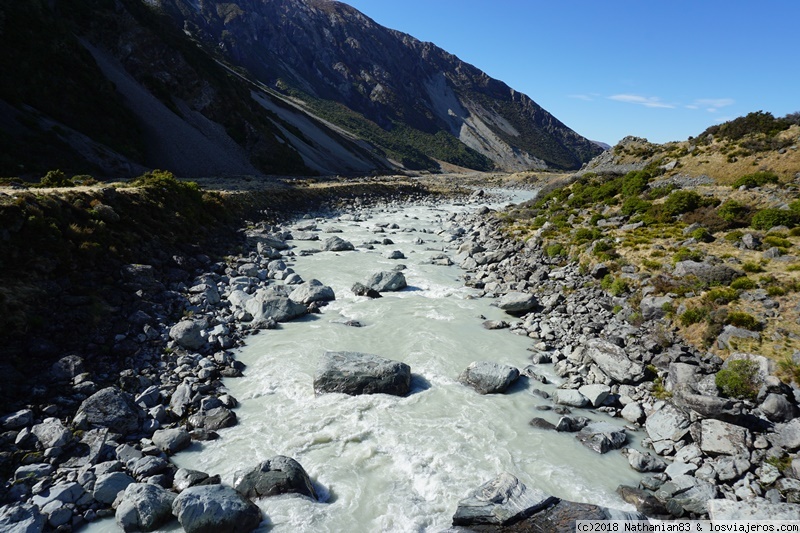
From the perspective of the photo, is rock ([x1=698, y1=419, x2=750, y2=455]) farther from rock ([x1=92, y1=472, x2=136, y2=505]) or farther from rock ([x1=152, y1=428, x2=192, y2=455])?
rock ([x1=92, y1=472, x2=136, y2=505])

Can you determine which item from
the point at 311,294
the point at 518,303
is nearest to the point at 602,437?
the point at 518,303

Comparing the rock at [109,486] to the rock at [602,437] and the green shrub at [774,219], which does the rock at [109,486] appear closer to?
the rock at [602,437]

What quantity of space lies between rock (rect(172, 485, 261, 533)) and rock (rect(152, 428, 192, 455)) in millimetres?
2264

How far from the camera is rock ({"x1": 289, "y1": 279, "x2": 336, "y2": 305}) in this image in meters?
22.1

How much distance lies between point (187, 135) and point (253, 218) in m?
33.8

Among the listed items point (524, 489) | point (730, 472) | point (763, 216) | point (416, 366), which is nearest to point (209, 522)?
point (524, 489)

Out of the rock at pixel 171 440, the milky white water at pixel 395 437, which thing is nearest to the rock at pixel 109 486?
the milky white water at pixel 395 437

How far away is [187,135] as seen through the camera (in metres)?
65.2

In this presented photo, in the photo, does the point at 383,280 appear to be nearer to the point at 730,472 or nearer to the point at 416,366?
the point at 416,366

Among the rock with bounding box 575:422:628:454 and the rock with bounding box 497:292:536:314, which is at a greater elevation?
the rock with bounding box 497:292:536:314

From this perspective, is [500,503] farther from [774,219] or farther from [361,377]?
[774,219]

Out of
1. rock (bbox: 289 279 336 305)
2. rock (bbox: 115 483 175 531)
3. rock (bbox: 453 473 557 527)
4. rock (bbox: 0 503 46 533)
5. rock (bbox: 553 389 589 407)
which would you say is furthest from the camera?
rock (bbox: 289 279 336 305)

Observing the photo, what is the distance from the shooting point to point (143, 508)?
8711mm

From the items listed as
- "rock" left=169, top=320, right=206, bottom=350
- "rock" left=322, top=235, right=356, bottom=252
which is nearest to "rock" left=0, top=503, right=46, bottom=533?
"rock" left=169, top=320, right=206, bottom=350
